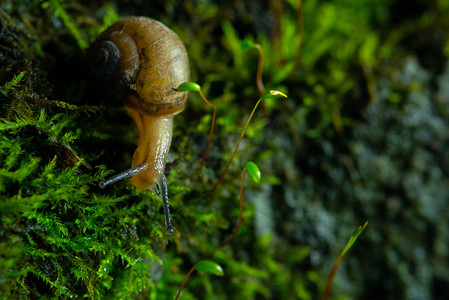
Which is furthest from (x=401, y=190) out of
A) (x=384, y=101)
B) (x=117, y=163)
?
(x=117, y=163)

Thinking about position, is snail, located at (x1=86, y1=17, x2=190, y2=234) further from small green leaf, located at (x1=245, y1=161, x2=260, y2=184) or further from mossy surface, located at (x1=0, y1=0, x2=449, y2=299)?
small green leaf, located at (x1=245, y1=161, x2=260, y2=184)

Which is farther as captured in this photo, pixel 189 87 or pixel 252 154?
pixel 252 154

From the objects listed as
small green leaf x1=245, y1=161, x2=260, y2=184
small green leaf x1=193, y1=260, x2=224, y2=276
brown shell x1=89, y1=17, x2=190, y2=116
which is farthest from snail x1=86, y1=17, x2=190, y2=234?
small green leaf x1=245, y1=161, x2=260, y2=184

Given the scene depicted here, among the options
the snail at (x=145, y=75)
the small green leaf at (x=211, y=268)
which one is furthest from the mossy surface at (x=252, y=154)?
the small green leaf at (x=211, y=268)

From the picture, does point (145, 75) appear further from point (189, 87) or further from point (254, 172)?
point (254, 172)

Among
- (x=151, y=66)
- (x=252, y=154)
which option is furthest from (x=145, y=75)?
(x=252, y=154)

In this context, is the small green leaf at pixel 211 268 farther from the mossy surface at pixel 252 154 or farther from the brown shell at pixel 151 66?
the brown shell at pixel 151 66

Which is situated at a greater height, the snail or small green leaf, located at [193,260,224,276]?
the snail
